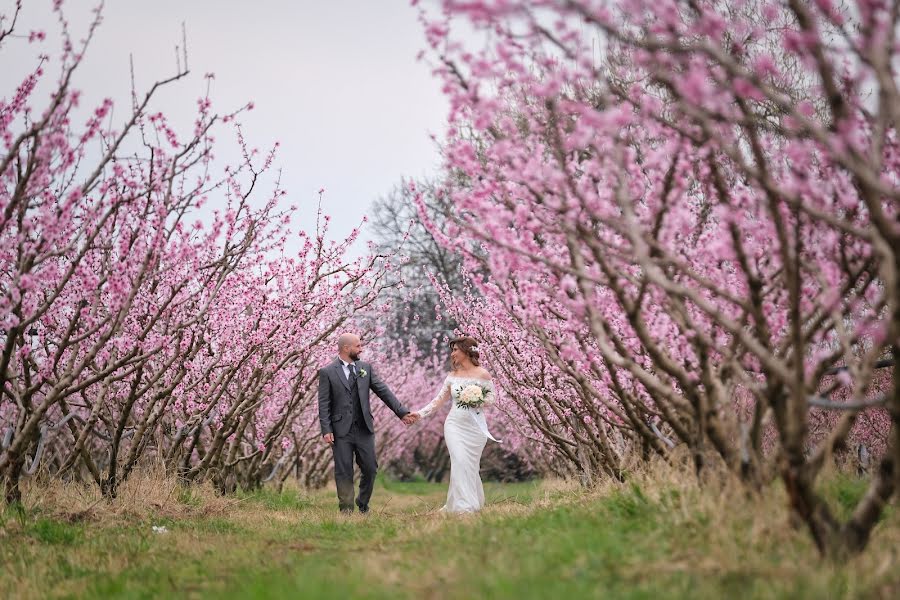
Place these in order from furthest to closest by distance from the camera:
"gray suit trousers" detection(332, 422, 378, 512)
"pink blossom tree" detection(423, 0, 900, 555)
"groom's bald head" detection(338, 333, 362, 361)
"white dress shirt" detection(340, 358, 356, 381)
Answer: "groom's bald head" detection(338, 333, 362, 361) → "white dress shirt" detection(340, 358, 356, 381) → "gray suit trousers" detection(332, 422, 378, 512) → "pink blossom tree" detection(423, 0, 900, 555)

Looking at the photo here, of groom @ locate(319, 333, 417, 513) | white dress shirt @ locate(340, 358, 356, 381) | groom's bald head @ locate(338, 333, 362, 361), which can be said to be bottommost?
groom @ locate(319, 333, 417, 513)

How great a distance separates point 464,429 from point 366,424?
1167mm

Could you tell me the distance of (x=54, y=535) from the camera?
638 centimetres

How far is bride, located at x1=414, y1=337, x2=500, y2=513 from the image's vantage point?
9781 millimetres

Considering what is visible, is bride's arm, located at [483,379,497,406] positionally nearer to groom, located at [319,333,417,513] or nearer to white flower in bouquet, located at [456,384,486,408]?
white flower in bouquet, located at [456,384,486,408]

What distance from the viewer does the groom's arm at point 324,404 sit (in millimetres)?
9844

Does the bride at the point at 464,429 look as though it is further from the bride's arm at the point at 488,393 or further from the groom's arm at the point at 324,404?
the groom's arm at the point at 324,404

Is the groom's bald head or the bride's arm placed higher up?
the groom's bald head

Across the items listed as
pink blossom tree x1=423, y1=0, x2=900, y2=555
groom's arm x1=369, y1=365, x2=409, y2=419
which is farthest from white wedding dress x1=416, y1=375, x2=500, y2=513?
pink blossom tree x1=423, y1=0, x2=900, y2=555

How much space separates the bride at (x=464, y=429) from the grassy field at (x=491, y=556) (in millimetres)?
2623

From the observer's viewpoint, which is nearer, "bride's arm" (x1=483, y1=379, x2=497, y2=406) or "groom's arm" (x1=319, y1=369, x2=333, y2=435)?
"groom's arm" (x1=319, y1=369, x2=333, y2=435)

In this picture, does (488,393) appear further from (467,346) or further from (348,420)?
(348,420)

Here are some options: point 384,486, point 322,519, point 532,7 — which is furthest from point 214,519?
point 384,486

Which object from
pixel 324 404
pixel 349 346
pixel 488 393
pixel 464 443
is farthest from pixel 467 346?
pixel 324 404
